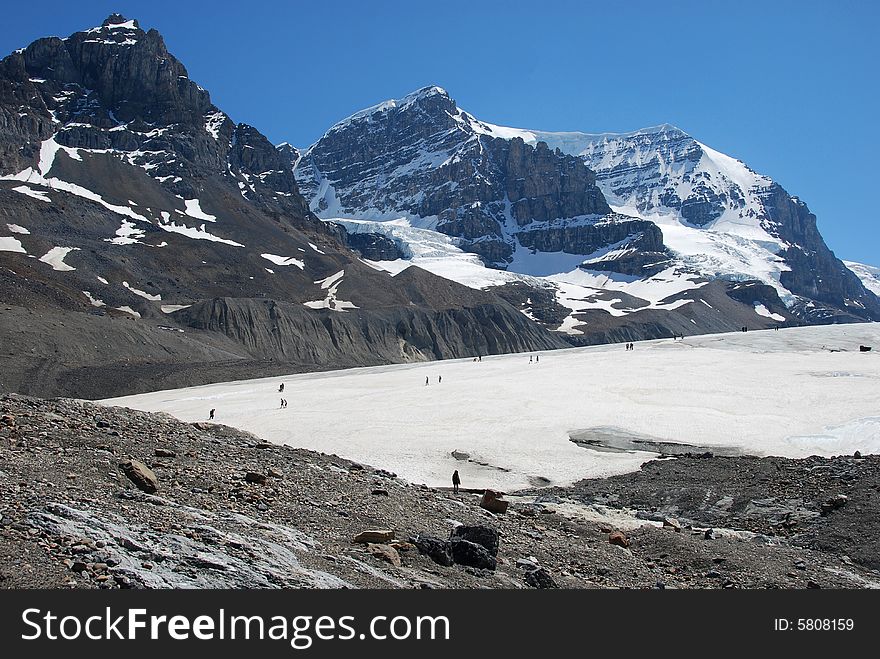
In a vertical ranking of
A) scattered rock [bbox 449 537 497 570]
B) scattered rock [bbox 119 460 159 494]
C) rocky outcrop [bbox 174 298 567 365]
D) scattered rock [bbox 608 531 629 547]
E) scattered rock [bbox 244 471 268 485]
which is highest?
rocky outcrop [bbox 174 298 567 365]

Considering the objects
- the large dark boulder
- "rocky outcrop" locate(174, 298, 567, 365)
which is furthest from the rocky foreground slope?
"rocky outcrop" locate(174, 298, 567, 365)

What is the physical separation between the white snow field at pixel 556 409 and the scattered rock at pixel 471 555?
16.3m

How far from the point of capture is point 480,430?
4112 cm

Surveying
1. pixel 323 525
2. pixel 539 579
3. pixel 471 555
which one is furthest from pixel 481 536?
pixel 323 525

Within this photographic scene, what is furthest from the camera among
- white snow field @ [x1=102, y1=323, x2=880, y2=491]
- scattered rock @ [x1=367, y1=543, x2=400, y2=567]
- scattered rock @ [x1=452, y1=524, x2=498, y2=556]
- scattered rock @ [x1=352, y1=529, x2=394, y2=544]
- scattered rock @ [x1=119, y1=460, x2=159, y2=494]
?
white snow field @ [x1=102, y1=323, x2=880, y2=491]

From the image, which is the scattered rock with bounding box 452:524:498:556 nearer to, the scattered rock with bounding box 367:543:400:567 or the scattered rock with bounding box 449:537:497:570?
the scattered rock with bounding box 449:537:497:570

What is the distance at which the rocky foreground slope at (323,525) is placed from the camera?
11016 millimetres

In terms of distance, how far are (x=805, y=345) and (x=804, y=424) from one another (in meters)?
40.2

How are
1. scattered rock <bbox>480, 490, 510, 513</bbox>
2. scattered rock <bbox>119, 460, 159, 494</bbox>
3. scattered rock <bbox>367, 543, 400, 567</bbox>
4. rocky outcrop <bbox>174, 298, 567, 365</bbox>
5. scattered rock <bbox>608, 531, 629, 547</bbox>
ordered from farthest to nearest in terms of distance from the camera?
rocky outcrop <bbox>174, 298, 567, 365</bbox> < scattered rock <bbox>480, 490, 510, 513</bbox> < scattered rock <bbox>608, 531, 629, 547</bbox> < scattered rock <bbox>119, 460, 159, 494</bbox> < scattered rock <bbox>367, 543, 400, 567</bbox>

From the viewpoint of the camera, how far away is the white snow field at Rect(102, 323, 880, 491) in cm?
3556

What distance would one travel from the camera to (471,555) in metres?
13.9

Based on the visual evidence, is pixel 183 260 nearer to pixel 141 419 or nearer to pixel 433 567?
pixel 141 419

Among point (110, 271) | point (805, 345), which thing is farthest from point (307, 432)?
point (110, 271)

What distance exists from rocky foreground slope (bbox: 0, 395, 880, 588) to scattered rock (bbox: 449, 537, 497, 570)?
1.0 inches
